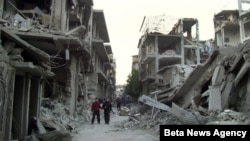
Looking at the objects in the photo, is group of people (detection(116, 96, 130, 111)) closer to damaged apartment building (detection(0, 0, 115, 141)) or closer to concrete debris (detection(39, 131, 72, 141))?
damaged apartment building (detection(0, 0, 115, 141))

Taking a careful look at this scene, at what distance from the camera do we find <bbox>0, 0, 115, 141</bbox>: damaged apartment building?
8391 mm

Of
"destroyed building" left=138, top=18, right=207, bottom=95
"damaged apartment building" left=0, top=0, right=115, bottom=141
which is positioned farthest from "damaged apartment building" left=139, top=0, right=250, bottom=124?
"destroyed building" left=138, top=18, right=207, bottom=95

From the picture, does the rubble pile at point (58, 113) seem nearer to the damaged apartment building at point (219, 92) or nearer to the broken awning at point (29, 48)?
the damaged apartment building at point (219, 92)

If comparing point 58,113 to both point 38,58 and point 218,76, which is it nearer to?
point 38,58

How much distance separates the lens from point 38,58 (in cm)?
1020

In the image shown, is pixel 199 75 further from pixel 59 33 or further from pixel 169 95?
pixel 59 33

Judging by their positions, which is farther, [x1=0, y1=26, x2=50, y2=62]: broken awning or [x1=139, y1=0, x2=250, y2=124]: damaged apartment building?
[x1=139, y1=0, x2=250, y2=124]: damaged apartment building

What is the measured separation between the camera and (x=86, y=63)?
23203 millimetres

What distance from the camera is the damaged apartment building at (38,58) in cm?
839

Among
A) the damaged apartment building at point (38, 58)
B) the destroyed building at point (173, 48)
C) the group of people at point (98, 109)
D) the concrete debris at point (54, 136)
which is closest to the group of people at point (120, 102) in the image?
the damaged apartment building at point (38, 58)

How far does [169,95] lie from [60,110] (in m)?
6.27

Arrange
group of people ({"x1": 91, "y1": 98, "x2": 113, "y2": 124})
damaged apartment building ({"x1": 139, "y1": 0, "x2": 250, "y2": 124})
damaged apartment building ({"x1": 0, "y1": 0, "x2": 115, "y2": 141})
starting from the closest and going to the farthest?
damaged apartment building ({"x1": 0, "y1": 0, "x2": 115, "y2": 141}) → damaged apartment building ({"x1": 139, "y1": 0, "x2": 250, "y2": 124}) → group of people ({"x1": 91, "y1": 98, "x2": 113, "y2": 124})

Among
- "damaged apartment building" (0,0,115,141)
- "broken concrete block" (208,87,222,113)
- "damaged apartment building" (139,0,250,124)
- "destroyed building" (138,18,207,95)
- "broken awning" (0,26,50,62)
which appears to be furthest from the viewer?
"destroyed building" (138,18,207,95)

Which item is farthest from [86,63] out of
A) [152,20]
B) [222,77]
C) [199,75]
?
[152,20]
